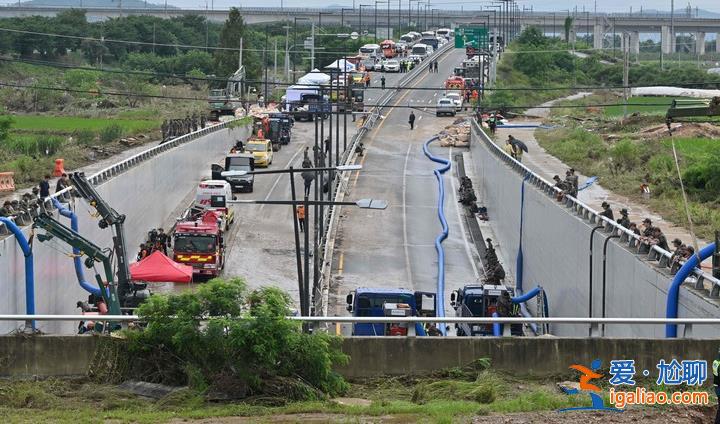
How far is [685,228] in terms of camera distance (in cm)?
3797

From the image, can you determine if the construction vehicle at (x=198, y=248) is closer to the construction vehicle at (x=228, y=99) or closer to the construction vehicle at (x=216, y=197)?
the construction vehicle at (x=216, y=197)

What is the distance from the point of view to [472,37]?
135500mm

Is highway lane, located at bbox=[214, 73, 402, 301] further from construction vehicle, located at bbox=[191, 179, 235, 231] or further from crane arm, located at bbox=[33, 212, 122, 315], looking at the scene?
crane arm, located at bbox=[33, 212, 122, 315]

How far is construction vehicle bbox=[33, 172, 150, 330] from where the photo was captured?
31.2m

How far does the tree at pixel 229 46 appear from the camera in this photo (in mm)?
128500

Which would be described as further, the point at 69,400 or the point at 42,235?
the point at 42,235

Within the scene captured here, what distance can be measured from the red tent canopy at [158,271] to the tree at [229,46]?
91.0 metres

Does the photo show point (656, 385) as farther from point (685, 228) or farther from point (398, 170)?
point (398, 170)

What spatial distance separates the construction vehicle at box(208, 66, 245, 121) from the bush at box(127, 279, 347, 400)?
58716 millimetres

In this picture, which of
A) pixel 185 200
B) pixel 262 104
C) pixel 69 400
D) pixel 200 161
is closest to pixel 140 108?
pixel 262 104

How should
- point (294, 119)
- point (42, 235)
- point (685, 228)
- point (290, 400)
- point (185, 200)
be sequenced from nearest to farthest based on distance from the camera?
point (290, 400), point (42, 235), point (685, 228), point (185, 200), point (294, 119)

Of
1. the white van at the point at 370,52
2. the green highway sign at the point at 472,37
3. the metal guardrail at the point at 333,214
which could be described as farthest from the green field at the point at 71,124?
the white van at the point at 370,52

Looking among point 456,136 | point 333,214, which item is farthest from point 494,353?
point 456,136

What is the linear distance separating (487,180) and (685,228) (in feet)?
87.7
